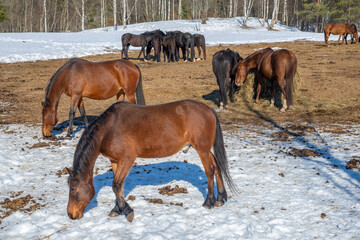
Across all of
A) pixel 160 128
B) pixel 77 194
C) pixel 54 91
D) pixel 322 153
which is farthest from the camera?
pixel 54 91

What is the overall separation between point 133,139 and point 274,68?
715 cm

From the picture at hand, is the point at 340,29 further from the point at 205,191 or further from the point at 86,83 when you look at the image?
the point at 205,191

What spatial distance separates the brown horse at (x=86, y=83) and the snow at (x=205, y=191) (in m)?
0.85

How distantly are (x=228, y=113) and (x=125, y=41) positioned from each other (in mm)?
14858

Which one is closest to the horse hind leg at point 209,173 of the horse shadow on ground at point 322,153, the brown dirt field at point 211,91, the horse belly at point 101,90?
the horse shadow on ground at point 322,153

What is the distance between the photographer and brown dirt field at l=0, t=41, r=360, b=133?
9992 millimetres

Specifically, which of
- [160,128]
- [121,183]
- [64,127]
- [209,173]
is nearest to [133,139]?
[160,128]

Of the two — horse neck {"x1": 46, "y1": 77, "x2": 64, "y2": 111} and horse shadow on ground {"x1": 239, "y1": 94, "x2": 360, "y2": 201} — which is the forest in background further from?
horse neck {"x1": 46, "y1": 77, "x2": 64, "y2": 111}

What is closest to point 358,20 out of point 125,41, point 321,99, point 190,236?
point 125,41

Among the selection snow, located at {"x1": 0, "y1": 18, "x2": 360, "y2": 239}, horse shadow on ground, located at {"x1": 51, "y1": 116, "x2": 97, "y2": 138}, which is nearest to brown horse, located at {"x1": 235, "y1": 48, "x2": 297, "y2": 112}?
snow, located at {"x1": 0, "y1": 18, "x2": 360, "y2": 239}

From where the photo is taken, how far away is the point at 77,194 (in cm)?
399

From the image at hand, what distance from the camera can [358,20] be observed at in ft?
199

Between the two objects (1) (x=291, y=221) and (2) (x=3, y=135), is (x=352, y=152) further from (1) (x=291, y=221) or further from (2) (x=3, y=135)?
(2) (x=3, y=135)

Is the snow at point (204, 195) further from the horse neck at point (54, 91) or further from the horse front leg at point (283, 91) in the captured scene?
the horse front leg at point (283, 91)
